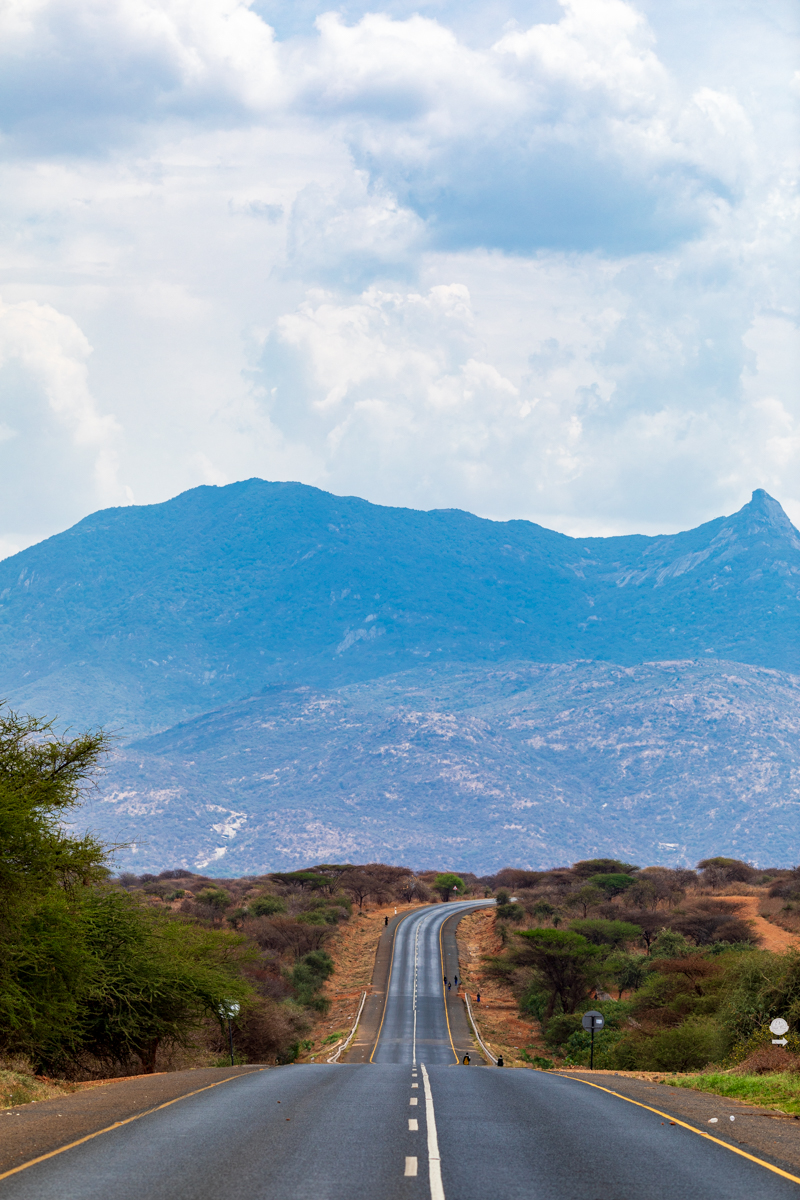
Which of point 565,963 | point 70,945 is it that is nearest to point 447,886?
point 565,963

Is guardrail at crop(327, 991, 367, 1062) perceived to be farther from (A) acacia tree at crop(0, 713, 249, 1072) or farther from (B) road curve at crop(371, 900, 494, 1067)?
(A) acacia tree at crop(0, 713, 249, 1072)

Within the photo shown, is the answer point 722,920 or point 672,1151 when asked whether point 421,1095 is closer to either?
point 672,1151

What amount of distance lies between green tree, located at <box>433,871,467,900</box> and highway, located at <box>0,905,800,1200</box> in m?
123

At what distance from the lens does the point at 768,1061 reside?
26.5 meters

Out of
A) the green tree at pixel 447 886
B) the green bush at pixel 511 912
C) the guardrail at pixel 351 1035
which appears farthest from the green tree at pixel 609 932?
the green tree at pixel 447 886

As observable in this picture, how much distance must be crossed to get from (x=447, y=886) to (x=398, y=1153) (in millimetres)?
132620

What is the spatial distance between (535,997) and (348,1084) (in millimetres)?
47552

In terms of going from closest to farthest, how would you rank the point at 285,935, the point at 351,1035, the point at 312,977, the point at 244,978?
the point at 244,978
the point at 351,1035
the point at 312,977
the point at 285,935

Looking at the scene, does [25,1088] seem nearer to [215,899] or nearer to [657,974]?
[657,974]

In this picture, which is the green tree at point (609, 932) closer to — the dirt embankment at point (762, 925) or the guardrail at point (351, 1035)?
the dirt embankment at point (762, 925)

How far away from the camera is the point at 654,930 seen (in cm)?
7956

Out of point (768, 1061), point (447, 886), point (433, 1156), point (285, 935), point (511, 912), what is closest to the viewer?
point (433, 1156)

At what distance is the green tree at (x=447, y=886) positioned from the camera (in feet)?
466

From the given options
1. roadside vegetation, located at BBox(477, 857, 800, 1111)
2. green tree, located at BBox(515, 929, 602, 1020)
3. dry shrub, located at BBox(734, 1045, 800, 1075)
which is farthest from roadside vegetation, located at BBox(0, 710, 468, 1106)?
green tree, located at BBox(515, 929, 602, 1020)
